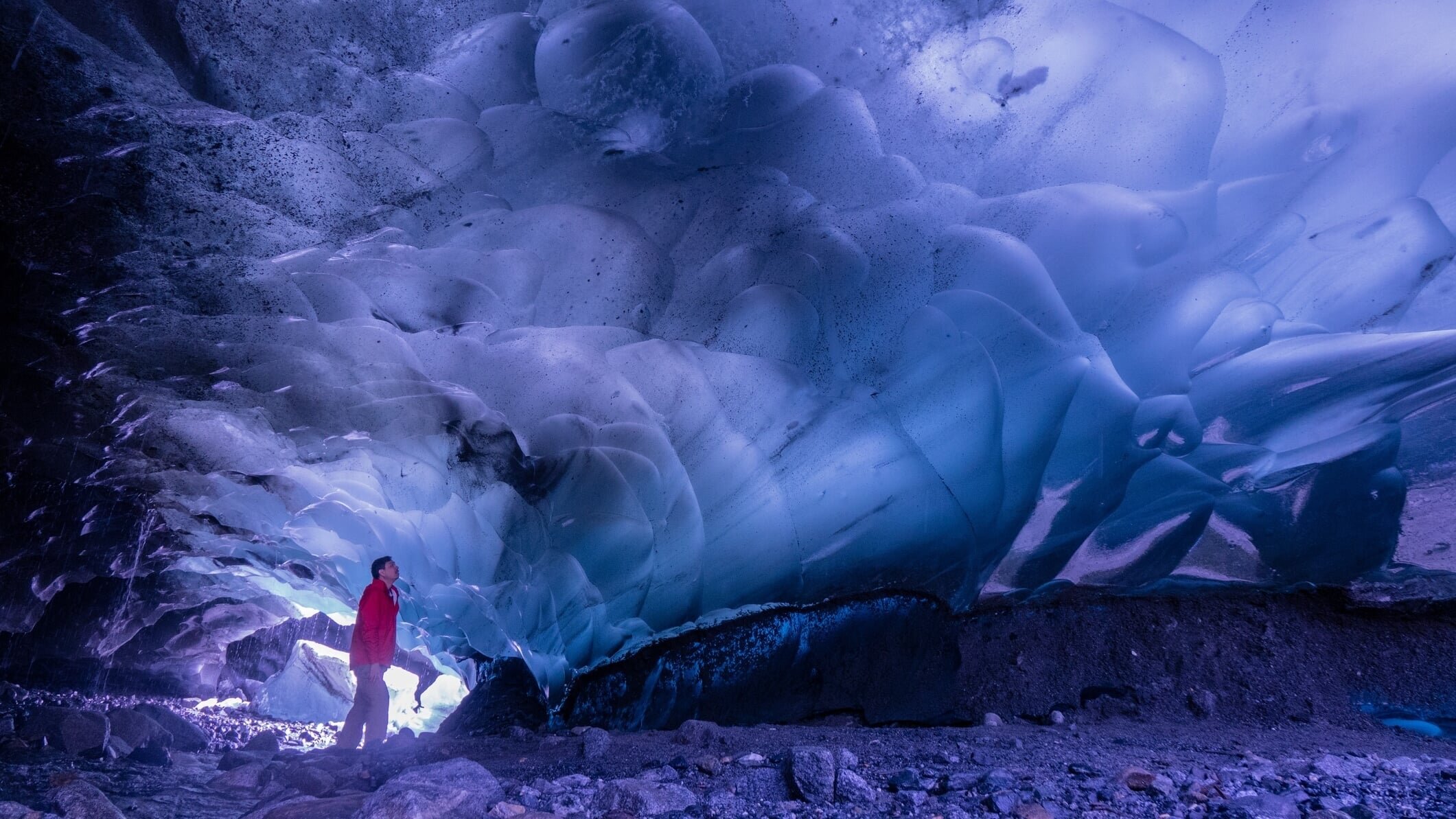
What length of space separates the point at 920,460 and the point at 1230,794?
1860 millimetres

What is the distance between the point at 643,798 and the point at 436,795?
0.68m

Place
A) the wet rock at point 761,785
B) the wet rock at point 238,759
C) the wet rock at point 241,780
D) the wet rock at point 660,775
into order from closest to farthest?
the wet rock at point 761,785
the wet rock at point 660,775
the wet rock at point 241,780
the wet rock at point 238,759

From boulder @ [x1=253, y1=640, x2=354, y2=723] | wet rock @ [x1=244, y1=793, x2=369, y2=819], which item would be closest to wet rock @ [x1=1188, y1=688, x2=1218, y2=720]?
wet rock @ [x1=244, y1=793, x2=369, y2=819]

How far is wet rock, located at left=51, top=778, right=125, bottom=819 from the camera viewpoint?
244 cm

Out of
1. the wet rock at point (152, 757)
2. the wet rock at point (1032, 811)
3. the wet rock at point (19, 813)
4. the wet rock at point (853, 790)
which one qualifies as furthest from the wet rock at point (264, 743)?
the wet rock at point (1032, 811)

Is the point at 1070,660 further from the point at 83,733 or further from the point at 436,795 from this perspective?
the point at 83,733

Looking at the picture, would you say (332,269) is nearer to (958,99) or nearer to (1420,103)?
(958,99)

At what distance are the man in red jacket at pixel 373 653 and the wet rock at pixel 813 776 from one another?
3.00 m

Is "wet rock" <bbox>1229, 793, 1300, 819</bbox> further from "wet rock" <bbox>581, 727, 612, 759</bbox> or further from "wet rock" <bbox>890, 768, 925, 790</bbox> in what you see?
"wet rock" <bbox>581, 727, 612, 759</bbox>

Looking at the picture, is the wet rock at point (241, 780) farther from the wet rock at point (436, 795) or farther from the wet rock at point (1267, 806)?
the wet rock at point (1267, 806)

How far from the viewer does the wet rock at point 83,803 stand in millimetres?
2438

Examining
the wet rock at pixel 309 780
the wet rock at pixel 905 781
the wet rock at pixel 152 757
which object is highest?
the wet rock at pixel 152 757

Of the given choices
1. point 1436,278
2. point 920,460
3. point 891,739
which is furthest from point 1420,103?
point 891,739

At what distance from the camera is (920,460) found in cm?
378
